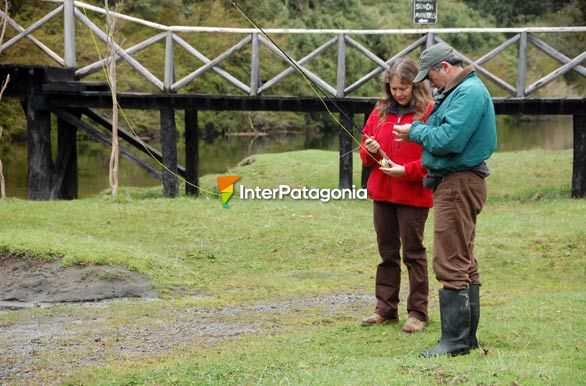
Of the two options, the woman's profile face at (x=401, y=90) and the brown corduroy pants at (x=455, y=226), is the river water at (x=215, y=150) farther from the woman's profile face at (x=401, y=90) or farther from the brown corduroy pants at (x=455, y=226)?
the brown corduroy pants at (x=455, y=226)

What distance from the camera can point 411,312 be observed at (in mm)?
7934

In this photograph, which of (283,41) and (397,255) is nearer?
(397,255)

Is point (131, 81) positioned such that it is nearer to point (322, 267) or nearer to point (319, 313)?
point (322, 267)

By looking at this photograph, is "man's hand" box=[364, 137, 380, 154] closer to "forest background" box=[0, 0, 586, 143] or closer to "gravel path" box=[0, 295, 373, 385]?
"gravel path" box=[0, 295, 373, 385]

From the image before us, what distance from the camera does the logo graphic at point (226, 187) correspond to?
17.4 metres

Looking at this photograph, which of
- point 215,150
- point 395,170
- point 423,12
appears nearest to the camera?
point 395,170

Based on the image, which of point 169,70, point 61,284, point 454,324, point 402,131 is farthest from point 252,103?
point 454,324

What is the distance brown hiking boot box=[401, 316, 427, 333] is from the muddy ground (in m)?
1.26

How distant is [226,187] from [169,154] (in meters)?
1.41

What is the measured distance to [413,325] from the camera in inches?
307

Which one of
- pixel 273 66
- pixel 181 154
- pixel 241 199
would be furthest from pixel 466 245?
pixel 273 66

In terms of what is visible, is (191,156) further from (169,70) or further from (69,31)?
(69,31)

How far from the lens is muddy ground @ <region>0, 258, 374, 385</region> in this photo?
745cm

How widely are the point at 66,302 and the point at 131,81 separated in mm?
29794
